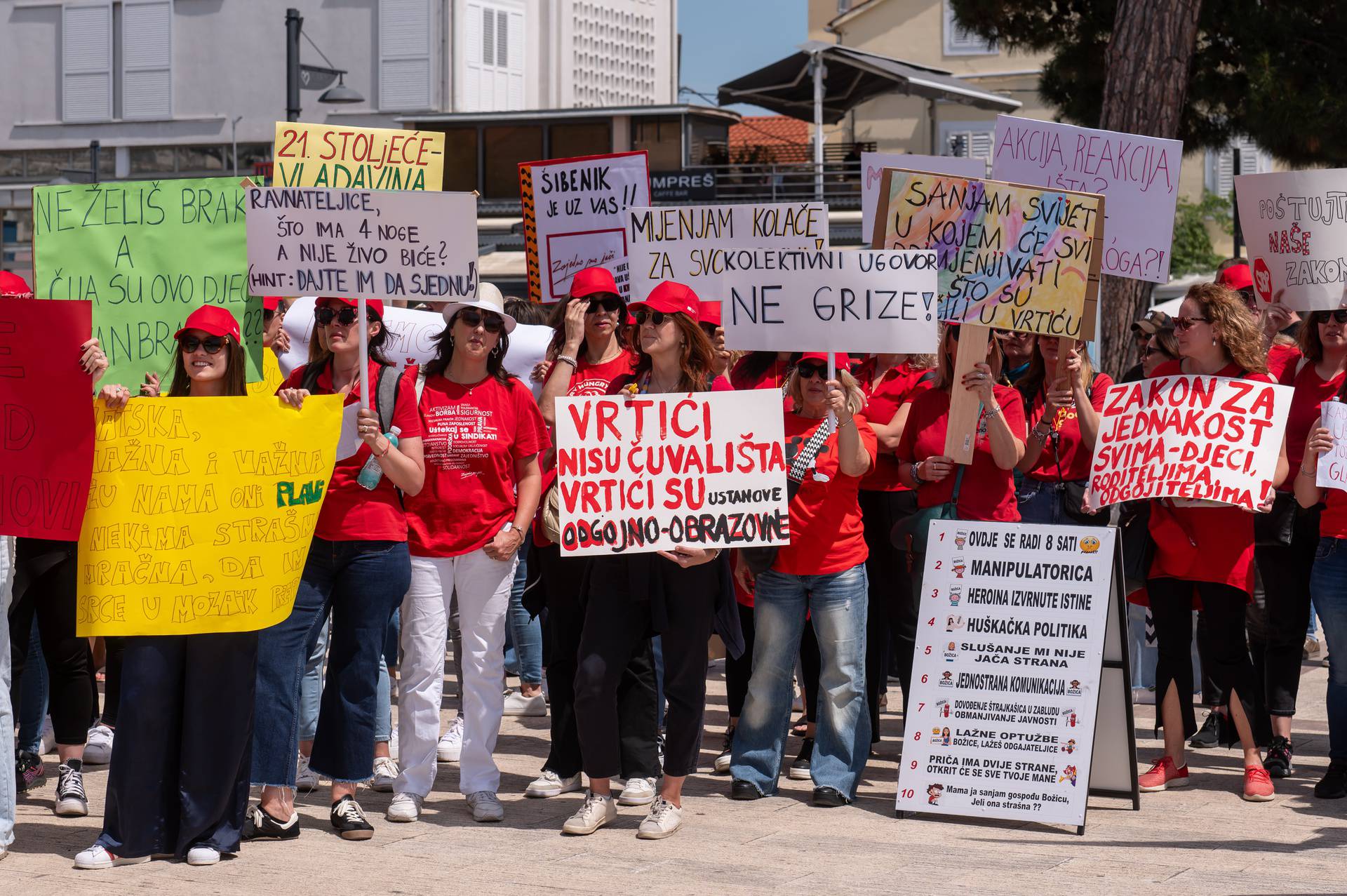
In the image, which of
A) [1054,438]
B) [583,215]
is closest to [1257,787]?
[1054,438]

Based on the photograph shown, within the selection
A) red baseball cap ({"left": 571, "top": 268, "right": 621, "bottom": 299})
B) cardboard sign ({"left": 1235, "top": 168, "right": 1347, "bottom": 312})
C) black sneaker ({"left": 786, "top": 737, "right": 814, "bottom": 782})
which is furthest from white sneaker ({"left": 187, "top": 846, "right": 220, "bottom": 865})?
cardboard sign ({"left": 1235, "top": 168, "right": 1347, "bottom": 312})

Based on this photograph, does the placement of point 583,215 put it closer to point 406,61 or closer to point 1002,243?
point 1002,243

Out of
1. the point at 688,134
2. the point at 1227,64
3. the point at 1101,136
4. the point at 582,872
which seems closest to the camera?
the point at 582,872

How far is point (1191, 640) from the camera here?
22.6 ft

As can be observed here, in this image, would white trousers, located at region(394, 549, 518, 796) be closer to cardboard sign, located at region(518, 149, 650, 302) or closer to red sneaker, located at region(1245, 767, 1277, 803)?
cardboard sign, located at region(518, 149, 650, 302)

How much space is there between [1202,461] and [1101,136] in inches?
95.8

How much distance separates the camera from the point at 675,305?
20.7ft

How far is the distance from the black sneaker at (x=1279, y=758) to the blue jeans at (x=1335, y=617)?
0.26 m

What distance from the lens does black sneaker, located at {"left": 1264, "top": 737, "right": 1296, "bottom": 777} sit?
23.4ft

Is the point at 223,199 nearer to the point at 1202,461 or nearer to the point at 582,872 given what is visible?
the point at 582,872

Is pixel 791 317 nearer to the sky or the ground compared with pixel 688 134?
nearer to the ground

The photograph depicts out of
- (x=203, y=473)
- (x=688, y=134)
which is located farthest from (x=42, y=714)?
(x=688, y=134)

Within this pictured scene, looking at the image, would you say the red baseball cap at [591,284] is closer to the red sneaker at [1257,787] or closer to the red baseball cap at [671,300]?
the red baseball cap at [671,300]

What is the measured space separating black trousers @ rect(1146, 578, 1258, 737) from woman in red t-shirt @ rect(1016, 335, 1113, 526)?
23.8 inches
